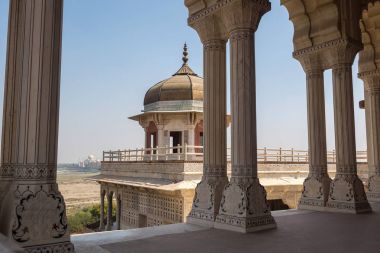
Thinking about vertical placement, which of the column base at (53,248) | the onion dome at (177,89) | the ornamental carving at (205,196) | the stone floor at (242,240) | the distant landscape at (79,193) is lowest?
the distant landscape at (79,193)

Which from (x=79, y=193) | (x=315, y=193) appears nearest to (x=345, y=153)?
(x=315, y=193)

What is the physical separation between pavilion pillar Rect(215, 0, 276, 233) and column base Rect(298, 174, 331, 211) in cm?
222

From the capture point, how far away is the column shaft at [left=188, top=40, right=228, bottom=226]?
504cm

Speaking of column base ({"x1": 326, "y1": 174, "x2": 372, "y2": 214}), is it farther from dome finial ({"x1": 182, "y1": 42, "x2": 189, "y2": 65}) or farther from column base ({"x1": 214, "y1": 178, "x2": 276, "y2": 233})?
dome finial ({"x1": 182, "y1": 42, "x2": 189, "y2": 65})

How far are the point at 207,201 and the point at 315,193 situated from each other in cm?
271

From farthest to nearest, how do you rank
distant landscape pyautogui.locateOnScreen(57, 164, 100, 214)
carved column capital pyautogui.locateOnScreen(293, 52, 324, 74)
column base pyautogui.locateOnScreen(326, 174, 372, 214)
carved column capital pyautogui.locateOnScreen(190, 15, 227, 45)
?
distant landscape pyautogui.locateOnScreen(57, 164, 100, 214)
carved column capital pyautogui.locateOnScreen(293, 52, 324, 74)
column base pyautogui.locateOnScreen(326, 174, 372, 214)
carved column capital pyautogui.locateOnScreen(190, 15, 227, 45)

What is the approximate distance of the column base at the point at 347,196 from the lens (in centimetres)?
636

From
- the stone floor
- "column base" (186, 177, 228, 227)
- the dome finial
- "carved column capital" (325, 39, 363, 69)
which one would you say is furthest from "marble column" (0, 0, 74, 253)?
the dome finial

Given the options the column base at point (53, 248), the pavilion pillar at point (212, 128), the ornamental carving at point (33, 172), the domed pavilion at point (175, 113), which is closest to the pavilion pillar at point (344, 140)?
the pavilion pillar at point (212, 128)

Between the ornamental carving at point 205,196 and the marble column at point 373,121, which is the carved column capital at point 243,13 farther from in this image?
the marble column at point 373,121

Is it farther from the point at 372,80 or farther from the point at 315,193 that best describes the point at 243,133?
the point at 372,80

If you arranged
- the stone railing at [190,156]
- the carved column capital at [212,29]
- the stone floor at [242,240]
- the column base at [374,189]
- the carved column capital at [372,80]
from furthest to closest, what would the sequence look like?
the stone railing at [190,156]
the carved column capital at [372,80]
the column base at [374,189]
the carved column capital at [212,29]
the stone floor at [242,240]

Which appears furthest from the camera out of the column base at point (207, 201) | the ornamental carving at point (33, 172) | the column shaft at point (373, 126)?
the column shaft at point (373, 126)

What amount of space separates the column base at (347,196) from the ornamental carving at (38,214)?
5125mm
